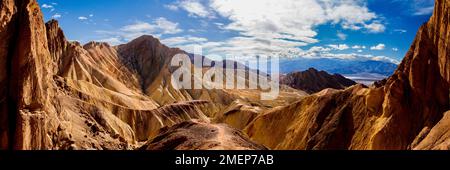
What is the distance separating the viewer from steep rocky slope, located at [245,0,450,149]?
31.9m

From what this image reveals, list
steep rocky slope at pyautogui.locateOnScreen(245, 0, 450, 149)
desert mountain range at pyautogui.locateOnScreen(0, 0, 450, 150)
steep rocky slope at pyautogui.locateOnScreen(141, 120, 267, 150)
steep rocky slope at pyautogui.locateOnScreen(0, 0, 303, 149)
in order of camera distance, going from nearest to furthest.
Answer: steep rocky slope at pyautogui.locateOnScreen(141, 120, 267, 150) → desert mountain range at pyautogui.locateOnScreen(0, 0, 450, 150) → steep rocky slope at pyautogui.locateOnScreen(0, 0, 303, 149) → steep rocky slope at pyautogui.locateOnScreen(245, 0, 450, 149)

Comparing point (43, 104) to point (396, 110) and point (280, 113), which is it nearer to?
point (396, 110)

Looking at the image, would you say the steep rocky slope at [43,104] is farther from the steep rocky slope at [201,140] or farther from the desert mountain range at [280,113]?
the steep rocky slope at [201,140]

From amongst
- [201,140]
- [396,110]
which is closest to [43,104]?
[201,140]

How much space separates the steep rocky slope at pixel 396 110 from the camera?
31.9 meters

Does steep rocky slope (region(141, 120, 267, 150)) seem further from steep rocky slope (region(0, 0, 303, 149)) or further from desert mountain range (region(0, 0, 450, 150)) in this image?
steep rocky slope (region(0, 0, 303, 149))

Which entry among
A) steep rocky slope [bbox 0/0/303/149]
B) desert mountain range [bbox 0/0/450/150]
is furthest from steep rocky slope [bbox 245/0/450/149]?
steep rocky slope [bbox 0/0/303/149]

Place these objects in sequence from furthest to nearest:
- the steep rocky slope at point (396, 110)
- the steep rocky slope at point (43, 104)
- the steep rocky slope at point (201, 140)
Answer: the steep rocky slope at point (396, 110) → the steep rocky slope at point (43, 104) → the steep rocky slope at point (201, 140)

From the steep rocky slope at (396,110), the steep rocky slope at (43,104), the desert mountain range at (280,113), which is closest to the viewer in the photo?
the desert mountain range at (280,113)

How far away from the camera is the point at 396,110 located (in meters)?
37.3

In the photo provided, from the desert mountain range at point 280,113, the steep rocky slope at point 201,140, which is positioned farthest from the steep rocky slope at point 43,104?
the steep rocky slope at point 201,140
